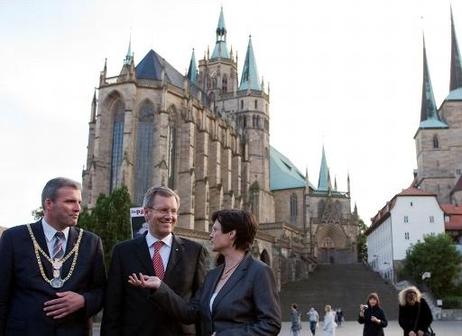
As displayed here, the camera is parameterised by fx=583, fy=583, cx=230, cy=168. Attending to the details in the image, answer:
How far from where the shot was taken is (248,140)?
67.5 metres

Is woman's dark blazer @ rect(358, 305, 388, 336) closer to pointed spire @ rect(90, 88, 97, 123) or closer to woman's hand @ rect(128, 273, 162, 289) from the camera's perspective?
woman's hand @ rect(128, 273, 162, 289)

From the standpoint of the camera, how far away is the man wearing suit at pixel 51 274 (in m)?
4.43

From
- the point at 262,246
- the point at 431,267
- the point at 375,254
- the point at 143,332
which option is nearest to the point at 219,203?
the point at 262,246

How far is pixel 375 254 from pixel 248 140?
1902 cm

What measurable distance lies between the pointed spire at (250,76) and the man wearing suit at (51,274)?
66129 millimetres

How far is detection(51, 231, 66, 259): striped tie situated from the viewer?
466 cm

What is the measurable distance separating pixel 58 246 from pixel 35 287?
14.6 inches

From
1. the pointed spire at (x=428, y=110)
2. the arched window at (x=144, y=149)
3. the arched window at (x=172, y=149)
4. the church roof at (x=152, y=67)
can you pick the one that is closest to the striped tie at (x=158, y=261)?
the arched window at (x=144, y=149)

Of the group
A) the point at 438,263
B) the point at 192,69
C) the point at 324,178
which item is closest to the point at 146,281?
the point at 438,263

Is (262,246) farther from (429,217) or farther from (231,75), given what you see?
(231,75)

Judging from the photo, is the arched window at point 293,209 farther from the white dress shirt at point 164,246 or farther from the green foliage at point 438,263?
the white dress shirt at point 164,246

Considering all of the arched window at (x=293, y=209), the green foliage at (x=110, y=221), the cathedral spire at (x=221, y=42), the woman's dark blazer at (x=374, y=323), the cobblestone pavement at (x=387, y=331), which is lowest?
the cobblestone pavement at (x=387, y=331)

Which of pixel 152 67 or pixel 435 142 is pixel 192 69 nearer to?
pixel 152 67

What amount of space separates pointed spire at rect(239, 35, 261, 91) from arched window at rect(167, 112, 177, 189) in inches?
985
